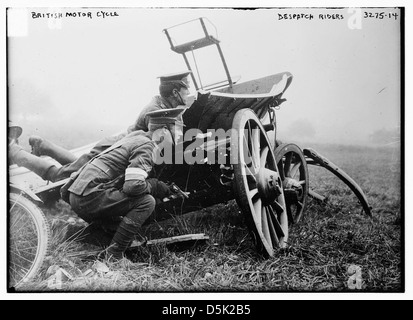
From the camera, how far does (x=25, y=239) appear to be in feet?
13.1

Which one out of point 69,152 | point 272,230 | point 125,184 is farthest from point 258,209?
point 69,152

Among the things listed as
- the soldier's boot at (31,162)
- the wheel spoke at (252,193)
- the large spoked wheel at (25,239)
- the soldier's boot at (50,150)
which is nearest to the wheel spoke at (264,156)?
the wheel spoke at (252,193)

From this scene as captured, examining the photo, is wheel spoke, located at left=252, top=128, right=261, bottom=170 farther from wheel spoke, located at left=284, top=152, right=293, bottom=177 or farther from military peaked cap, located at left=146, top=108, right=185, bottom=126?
military peaked cap, located at left=146, top=108, right=185, bottom=126

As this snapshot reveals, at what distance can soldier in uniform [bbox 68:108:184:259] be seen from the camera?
3.74 meters

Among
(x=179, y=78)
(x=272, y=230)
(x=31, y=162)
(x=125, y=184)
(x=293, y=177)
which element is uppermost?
(x=179, y=78)

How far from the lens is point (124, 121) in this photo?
4.06 metres

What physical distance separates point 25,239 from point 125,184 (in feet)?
3.24

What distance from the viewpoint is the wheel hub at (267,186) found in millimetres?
3877

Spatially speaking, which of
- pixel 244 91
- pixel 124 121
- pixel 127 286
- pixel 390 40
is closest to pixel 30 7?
pixel 124 121

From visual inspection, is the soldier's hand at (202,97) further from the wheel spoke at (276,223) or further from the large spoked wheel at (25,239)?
the large spoked wheel at (25,239)

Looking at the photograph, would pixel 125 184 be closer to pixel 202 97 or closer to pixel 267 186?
pixel 202 97

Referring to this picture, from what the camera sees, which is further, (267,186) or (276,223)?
(276,223)

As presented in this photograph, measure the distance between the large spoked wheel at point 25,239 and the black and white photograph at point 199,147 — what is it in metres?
0.01

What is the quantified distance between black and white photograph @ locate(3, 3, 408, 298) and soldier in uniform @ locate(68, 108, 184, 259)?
10 millimetres
